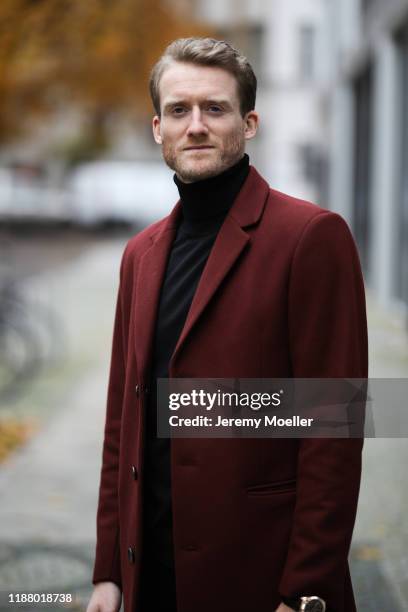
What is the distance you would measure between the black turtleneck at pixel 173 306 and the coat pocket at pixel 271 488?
227 mm

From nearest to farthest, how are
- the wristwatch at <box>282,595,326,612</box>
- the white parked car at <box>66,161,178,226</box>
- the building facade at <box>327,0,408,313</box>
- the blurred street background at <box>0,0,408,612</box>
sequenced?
the wristwatch at <box>282,595,326,612</box> → the blurred street background at <box>0,0,408,612</box> → the building facade at <box>327,0,408,313</box> → the white parked car at <box>66,161,178,226</box>

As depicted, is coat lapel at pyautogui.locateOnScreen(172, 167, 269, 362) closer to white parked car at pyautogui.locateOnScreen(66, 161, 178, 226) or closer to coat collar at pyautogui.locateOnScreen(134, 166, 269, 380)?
coat collar at pyautogui.locateOnScreen(134, 166, 269, 380)

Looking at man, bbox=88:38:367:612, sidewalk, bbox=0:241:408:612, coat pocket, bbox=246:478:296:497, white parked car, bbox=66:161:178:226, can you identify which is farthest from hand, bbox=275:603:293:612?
white parked car, bbox=66:161:178:226

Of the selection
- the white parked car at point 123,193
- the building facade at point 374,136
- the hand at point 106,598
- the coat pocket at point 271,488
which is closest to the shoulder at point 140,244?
the coat pocket at point 271,488

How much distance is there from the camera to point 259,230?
7.20 ft

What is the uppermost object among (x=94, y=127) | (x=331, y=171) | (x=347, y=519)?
(x=94, y=127)

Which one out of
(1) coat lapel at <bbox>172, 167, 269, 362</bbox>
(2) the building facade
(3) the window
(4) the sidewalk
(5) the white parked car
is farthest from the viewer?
(5) the white parked car

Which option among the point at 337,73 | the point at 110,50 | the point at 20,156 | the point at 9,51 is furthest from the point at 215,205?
the point at 20,156

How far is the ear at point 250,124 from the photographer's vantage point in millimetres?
2281

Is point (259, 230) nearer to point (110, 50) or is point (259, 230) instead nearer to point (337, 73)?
point (110, 50)

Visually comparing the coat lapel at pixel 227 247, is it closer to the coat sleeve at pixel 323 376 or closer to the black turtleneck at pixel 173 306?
the black turtleneck at pixel 173 306

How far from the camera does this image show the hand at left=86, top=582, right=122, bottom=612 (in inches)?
98.1

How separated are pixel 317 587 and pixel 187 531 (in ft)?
1.07

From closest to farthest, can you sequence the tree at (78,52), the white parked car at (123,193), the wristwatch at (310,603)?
the wristwatch at (310,603) < the tree at (78,52) < the white parked car at (123,193)
